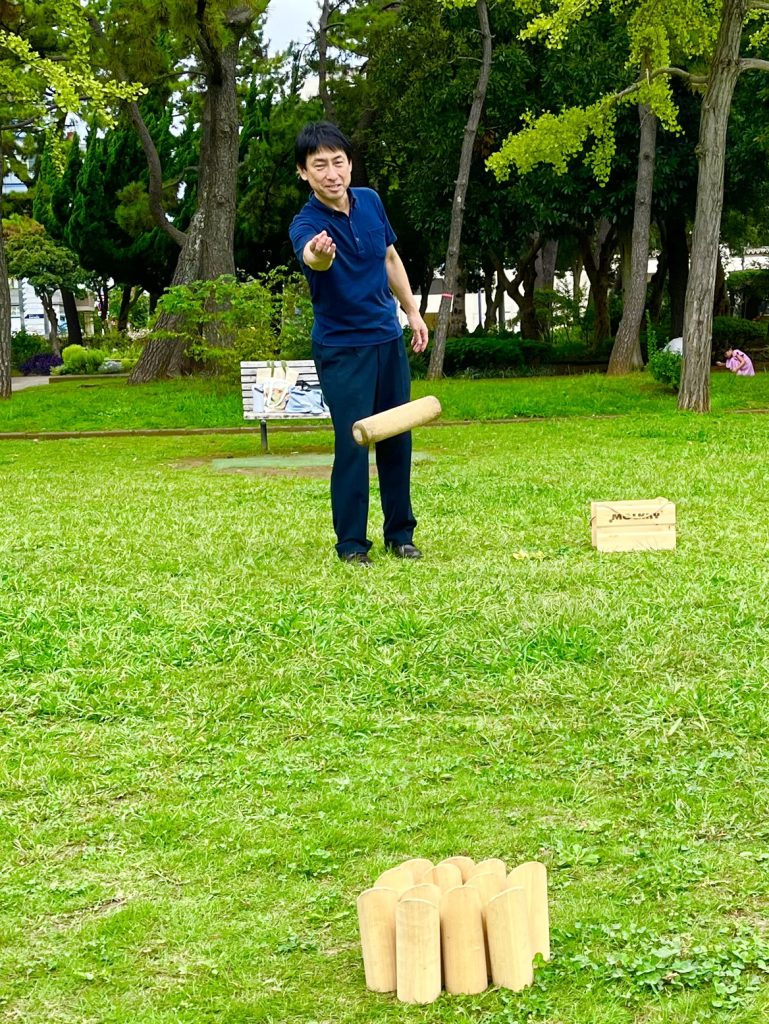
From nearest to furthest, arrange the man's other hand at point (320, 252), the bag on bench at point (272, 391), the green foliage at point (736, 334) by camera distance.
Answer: the man's other hand at point (320, 252) → the bag on bench at point (272, 391) → the green foliage at point (736, 334)

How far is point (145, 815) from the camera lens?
10.7ft

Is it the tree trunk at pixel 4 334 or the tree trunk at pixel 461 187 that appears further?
the tree trunk at pixel 461 187

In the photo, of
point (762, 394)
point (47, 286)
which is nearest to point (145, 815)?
point (762, 394)

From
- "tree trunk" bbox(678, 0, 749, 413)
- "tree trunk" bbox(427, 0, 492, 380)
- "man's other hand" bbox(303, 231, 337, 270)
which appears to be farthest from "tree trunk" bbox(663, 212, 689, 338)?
"man's other hand" bbox(303, 231, 337, 270)

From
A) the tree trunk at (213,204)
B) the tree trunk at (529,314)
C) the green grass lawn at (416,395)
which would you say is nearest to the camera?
the green grass lawn at (416,395)

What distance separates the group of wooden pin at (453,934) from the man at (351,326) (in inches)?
153

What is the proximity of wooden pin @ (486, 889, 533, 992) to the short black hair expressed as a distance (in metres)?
4.35

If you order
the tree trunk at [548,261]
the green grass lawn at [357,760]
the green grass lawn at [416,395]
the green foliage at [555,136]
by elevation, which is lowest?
the green grass lawn at [416,395]

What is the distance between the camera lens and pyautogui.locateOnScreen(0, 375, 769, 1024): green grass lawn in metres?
2.47

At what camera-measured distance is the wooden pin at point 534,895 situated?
2.40 meters

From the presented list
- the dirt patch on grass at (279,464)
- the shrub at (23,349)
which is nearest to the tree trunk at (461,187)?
the dirt patch on grass at (279,464)

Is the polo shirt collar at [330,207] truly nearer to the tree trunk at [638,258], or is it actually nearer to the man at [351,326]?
the man at [351,326]

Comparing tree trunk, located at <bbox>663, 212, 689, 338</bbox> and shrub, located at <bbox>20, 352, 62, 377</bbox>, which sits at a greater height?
tree trunk, located at <bbox>663, 212, 689, 338</bbox>

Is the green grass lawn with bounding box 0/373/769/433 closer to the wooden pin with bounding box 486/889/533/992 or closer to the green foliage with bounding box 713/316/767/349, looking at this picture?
the green foliage with bounding box 713/316/767/349
